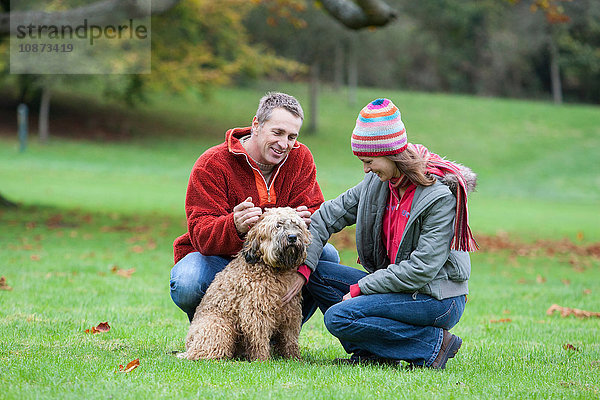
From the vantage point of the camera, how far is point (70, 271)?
904 cm

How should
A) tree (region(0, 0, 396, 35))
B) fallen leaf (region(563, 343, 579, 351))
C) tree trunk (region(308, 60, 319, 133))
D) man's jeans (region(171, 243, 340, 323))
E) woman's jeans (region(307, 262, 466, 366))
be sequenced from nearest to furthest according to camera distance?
woman's jeans (region(307, 262, 466, 366)) → man's jeans (region(171, 243, 340, 323)) → fallen leaf (region(563, 343, 579, 351)) → tree (region(0, 0, 396, 35)) → tree trunk (region(308, 60, 319, 133))

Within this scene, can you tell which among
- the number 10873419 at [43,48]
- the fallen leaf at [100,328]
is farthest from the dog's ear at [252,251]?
the number 10873419 at [43,48]

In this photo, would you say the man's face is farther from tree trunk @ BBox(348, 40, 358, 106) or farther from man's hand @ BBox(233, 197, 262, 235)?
tree trunk @ BBox(348, 40, 358, 106)

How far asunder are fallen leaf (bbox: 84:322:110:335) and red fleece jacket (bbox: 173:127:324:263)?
3.32ft

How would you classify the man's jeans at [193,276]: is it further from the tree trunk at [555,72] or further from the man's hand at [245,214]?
the tree trunk at [555,72]

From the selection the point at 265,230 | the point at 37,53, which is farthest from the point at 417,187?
the point at 37,53

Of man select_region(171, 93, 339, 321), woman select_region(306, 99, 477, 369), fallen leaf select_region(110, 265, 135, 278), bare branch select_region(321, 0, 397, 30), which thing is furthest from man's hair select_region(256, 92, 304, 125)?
bare branch select_region(321, 0, 397, 30)

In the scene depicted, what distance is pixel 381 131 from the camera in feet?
14.7

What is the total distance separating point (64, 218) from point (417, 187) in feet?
37.7

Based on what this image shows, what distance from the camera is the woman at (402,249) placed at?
4.55m

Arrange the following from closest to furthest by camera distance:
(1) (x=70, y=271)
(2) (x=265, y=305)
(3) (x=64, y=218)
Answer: (2) (x=265, y=305) → (1) (x=70, y=271) → (3) (x=64, y=218)

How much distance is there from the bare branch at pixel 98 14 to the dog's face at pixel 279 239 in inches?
350

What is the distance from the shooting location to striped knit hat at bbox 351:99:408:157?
4.48 metres

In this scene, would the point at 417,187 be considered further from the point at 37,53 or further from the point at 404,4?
the point at 404,4
